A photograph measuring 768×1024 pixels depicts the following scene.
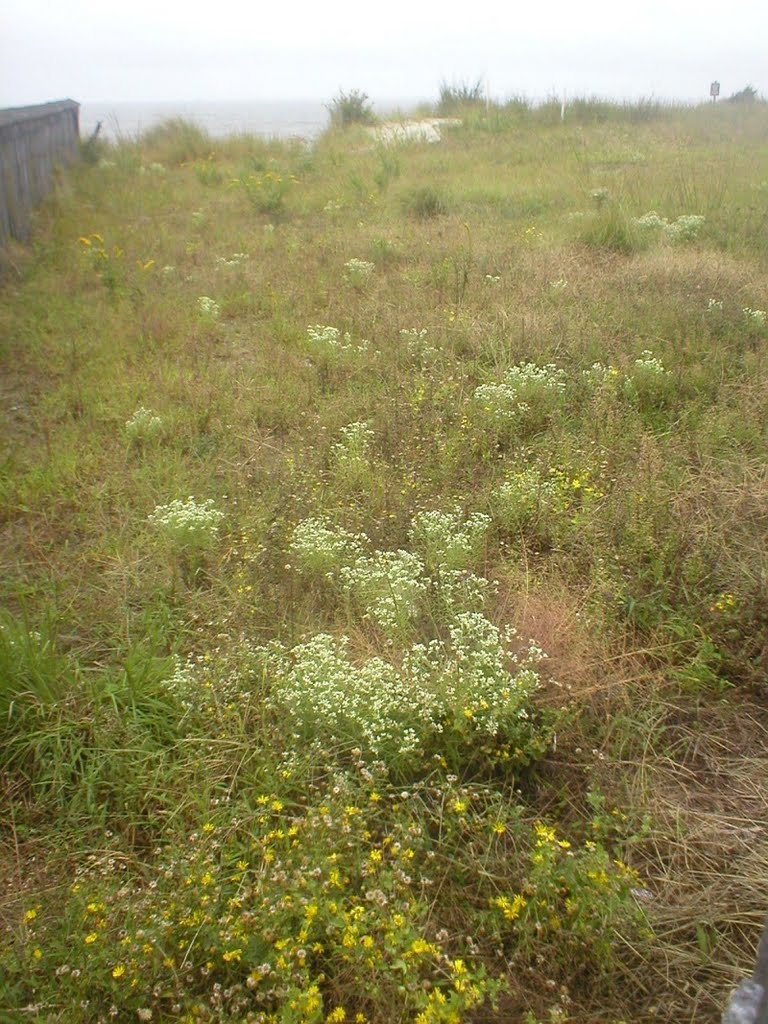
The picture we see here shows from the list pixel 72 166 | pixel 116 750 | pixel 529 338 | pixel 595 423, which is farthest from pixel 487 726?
pixel 72 166

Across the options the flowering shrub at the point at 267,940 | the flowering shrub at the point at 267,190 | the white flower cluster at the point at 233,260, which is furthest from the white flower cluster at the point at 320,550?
the flowering shrub at the point at 267,190

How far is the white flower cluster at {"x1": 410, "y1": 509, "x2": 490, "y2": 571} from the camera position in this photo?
3.44 metres

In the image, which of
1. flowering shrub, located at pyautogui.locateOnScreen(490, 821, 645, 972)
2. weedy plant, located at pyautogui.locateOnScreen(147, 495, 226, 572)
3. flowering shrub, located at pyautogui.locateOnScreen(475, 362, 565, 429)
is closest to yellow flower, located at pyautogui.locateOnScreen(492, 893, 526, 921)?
flowering shrub, located at pyautogui.locateOnScreen(490, 821, 645, 972)

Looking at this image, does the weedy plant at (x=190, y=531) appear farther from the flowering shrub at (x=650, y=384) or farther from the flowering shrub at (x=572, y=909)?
the flowering shrub at (x=650, y=384)

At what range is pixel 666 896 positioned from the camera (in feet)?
7.37

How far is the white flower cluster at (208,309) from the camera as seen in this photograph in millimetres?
6578

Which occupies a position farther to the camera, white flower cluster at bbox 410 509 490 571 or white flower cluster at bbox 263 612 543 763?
white flower cluster at bbox 410 509 490 571

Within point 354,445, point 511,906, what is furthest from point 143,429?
point 511,906

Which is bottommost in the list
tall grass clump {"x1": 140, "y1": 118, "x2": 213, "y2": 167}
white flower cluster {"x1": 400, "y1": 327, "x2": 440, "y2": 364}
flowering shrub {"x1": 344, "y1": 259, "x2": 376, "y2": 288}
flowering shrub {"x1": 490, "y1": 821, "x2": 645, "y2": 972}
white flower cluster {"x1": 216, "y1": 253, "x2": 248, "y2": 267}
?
flowering shrub {"x1": 490, "y1": 821, "x2": 645, "y2": 972}

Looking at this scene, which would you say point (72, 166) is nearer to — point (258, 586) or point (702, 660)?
point (258, 586)

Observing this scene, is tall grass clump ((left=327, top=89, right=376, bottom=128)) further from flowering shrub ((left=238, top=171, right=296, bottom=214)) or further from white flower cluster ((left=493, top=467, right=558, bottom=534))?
white flower cluster ((left=493, top=467, right=558, bottom=534))

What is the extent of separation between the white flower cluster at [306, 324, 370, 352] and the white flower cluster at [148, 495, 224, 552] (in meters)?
2.33

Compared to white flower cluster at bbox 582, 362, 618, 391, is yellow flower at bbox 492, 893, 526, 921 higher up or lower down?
lower down

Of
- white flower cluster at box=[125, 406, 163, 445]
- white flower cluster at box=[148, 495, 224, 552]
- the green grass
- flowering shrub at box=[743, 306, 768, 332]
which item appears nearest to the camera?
the green grass
